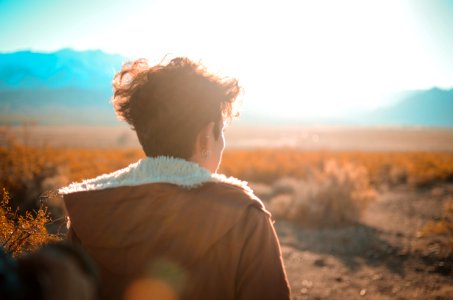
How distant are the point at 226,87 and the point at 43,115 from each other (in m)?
122

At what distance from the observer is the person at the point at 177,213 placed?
1272 millimetres

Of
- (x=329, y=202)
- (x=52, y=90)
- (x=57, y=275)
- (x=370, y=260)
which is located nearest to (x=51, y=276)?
(x=57, y=275)

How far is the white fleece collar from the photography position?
1333 millimetres

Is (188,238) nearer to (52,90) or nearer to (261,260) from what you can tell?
(261,260)

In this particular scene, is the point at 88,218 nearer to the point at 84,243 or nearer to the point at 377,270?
the point at 84,243

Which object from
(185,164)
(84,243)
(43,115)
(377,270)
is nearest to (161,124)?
(185,164)

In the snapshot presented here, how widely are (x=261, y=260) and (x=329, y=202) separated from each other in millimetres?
8035

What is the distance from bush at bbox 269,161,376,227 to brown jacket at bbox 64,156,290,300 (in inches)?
297

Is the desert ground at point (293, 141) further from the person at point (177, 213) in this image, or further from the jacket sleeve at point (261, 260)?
the jacket sleeve at point (261, 260)

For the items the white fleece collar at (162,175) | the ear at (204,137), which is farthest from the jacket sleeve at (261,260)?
the ear at (204,137)

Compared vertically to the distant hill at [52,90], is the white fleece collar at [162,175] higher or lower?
lower

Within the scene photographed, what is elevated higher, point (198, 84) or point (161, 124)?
point (198, 84)

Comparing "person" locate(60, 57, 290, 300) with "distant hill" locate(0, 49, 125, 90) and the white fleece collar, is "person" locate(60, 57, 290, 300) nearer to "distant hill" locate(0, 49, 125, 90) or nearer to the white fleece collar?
the white fleece collar

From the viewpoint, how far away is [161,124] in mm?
1389
